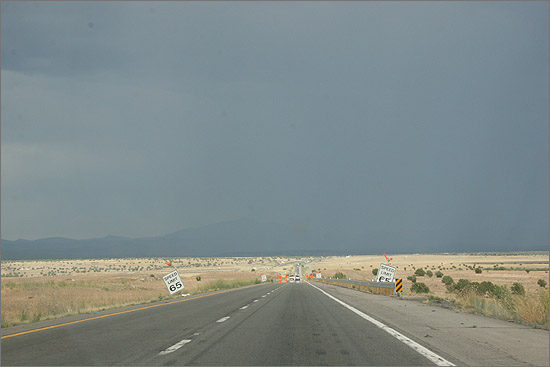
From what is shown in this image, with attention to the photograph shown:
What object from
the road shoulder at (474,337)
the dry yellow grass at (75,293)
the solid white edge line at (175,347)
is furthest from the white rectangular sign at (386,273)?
the solid white edge line at (175,347)

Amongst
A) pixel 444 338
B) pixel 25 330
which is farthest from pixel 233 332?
pixel 25 330

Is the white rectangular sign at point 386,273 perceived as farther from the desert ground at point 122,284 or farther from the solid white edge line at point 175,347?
the solid white edge line at point 175,347

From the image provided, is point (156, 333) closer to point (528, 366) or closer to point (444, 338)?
point (444, 338)

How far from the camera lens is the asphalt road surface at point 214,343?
874 cm

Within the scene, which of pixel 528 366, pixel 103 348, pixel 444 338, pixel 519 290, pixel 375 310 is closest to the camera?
pixel 528 366

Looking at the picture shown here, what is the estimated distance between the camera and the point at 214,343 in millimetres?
10539

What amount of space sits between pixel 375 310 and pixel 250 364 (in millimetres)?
11607

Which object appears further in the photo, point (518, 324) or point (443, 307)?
point (443, 307)

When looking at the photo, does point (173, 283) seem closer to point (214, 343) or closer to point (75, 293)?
point (75, 293)

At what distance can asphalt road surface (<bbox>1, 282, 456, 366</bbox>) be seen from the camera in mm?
8742

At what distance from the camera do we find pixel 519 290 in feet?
108

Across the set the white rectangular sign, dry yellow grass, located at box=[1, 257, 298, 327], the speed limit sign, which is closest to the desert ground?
dry yellow grass, located at box=[1, 257, 298, 327]

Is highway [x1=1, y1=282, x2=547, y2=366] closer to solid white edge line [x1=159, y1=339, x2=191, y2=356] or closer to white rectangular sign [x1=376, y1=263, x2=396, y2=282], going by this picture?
solid white edge line [x1=159, y1=339, x2=191, y2=356]

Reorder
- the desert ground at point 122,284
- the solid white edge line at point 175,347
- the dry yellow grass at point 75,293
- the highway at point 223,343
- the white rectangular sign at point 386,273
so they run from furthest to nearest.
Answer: the white rectangular sign at point 386,273 < the desert ground at point 122,284 < the dry yellow grass at point 75,293 < the solid white edge line at point 175,347 < the highway at point 223,343
